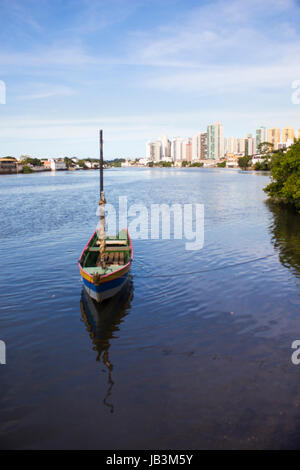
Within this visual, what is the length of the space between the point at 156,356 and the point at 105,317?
426 cm

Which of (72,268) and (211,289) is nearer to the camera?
(211,289)

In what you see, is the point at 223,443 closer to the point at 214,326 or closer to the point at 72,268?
the point at 214,326

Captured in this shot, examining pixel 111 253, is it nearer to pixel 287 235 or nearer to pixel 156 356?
pixel 156 356

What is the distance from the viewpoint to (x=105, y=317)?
1719 centimetres

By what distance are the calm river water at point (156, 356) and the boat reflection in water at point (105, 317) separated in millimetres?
78

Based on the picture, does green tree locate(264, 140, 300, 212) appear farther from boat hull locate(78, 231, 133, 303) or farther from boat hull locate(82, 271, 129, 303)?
boat hull locate(82, 271, 129, 303)

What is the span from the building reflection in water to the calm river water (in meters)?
0.43

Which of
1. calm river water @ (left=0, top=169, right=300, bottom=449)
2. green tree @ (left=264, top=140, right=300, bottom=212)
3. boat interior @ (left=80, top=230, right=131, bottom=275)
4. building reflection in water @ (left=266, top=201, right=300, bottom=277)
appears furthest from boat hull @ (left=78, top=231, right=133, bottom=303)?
green tree @ (left=264, top=140, right=300, bottom=212)

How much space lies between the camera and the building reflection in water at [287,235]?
25.8 metres

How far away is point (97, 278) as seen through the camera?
16.7m

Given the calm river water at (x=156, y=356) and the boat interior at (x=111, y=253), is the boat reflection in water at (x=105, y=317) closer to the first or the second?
the calm river water at (x=156, y=356)

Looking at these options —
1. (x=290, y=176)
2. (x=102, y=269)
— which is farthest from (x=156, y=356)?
(x=290, y=176)
